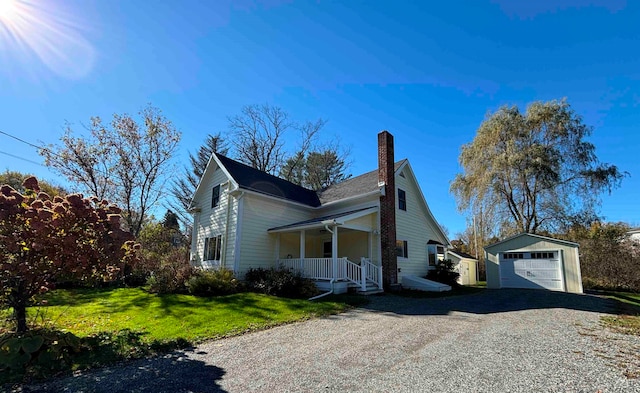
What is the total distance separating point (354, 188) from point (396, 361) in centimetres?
1265

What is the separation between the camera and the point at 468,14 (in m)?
11.5

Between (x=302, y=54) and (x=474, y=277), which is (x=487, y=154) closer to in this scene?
(x=474, y=277)

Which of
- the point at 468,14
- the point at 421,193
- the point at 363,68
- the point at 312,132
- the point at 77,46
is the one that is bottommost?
the point at 421,193

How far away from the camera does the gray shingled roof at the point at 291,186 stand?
50.5ft

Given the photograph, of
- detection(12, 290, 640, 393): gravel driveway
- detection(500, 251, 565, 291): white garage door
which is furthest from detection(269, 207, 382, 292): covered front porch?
detection(500, 251, 565, 291): white garage door

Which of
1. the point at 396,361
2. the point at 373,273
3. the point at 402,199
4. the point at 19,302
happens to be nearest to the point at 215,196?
the point at 373,273

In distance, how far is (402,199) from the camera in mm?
16984

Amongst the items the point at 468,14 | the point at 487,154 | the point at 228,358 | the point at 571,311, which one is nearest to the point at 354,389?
the point at 228,358

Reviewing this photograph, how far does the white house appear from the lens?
527 inches

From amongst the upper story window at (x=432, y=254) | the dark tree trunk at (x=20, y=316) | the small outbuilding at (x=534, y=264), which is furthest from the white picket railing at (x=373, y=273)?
the dark tree trunk at (x=20, y=316)

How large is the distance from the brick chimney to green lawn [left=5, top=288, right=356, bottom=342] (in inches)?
183

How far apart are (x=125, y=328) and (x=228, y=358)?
3.49m

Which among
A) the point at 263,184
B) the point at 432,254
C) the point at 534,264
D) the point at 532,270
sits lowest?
the point at 532,270

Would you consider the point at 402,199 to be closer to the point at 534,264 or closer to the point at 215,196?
the point at 534,264
